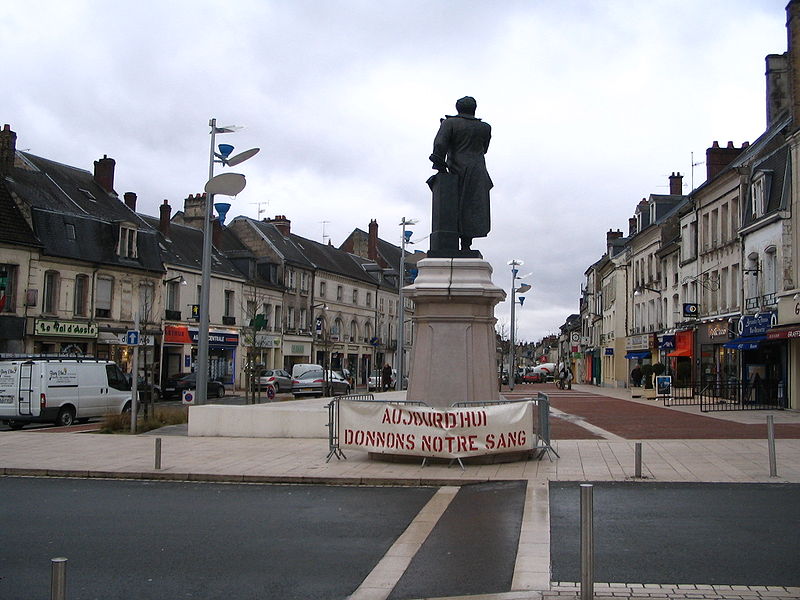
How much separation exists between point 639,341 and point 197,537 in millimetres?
49342

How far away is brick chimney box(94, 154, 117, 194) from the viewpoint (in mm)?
46250

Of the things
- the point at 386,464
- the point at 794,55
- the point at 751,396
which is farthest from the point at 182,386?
the point at 794,55

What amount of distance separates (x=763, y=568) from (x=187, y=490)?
7350mm

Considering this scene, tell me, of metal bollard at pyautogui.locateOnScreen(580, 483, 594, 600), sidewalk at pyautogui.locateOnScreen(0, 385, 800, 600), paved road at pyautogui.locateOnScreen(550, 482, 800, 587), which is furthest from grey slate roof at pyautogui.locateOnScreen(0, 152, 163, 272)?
metal bollard at pyautogui.locateOnScreen(580, 483, 594, 600)

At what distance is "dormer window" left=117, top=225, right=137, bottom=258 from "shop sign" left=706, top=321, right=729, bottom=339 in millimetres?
28285

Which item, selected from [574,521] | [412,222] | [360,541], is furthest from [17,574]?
[412,222]

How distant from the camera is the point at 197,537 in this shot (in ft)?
26.7

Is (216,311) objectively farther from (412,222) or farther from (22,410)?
(22,410)

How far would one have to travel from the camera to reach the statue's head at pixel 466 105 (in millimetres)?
14430

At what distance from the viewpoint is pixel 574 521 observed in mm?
8766

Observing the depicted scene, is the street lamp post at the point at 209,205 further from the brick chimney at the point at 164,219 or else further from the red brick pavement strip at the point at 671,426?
the brick chimney at the point at 164,219

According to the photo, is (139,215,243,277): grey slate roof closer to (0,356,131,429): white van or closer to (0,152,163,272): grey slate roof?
(0,152,163,272): grey slate roof

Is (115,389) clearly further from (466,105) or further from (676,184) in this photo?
(676,184)

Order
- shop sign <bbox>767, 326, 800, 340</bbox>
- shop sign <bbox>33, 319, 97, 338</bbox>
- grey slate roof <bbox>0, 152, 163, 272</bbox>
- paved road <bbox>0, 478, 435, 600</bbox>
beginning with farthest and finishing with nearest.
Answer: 1. grey slate roof <bbox>0, 152, 163, 272</bbox>
2. shop sign <bbox>33, 319, 97, 338</bbox>
3. shop sign <bbox>767, 326, 800, 340</bbox>
4. paved road <bbox>0, 478, 435, 600</bbox>
